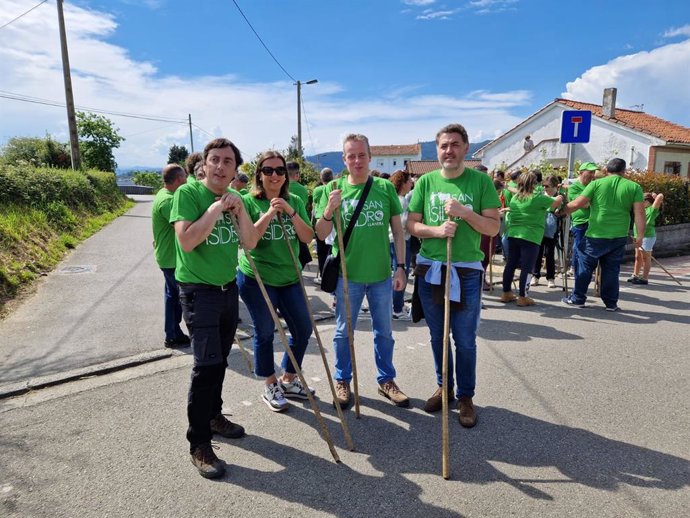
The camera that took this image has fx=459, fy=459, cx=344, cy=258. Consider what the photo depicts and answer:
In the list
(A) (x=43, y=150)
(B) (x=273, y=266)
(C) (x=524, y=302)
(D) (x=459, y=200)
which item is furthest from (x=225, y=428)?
(A) (x=43, y=150)

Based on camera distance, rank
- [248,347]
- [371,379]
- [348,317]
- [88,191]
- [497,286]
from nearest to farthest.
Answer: [348,317] → [371,379] → [248,347] → [497,286] → [88,191]

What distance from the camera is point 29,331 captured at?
529 cm

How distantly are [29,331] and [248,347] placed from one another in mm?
2604

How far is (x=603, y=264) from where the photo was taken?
6457 millimetres

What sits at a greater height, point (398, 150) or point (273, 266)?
point (398, 150)

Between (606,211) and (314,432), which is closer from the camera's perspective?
(314,432)

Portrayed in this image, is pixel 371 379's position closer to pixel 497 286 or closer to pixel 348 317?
pixel 348 317

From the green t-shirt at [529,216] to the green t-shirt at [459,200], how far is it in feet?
11.3

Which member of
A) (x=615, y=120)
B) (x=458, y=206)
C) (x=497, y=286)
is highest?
(x=615, y=120)

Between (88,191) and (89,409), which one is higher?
(88,191)

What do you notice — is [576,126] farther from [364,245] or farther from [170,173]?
[170,173]

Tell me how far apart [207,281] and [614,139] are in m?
25.6

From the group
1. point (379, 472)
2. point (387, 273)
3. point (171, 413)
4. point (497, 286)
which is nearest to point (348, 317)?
point (387, 273)

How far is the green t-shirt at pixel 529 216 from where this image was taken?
6.45 m
